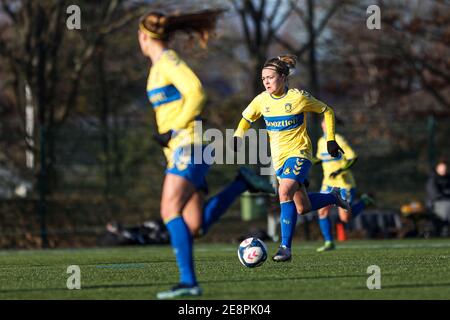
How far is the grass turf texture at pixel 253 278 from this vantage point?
779cm

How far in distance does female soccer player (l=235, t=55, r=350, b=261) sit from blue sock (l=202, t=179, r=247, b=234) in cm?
291

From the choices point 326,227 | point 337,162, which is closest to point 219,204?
point 326,227

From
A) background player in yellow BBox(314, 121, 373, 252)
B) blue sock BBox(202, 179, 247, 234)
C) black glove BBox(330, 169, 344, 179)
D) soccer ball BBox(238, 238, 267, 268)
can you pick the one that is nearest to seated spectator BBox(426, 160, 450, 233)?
background player in yellow BBox(314, 121, 373, 252)

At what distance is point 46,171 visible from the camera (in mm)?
20906

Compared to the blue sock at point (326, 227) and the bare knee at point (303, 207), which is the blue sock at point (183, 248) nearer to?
the bare knee at point (303, 207)

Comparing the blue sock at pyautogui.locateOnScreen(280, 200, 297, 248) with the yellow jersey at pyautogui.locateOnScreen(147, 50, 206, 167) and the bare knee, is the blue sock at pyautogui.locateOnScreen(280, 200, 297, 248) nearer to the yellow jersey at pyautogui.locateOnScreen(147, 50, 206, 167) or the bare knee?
the bare knee

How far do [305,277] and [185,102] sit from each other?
2469 mm

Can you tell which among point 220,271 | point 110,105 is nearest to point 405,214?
point 220,271

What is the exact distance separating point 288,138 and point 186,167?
3948mm

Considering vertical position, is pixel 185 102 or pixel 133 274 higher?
pixel 185 102

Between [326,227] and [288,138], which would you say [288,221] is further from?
[326,227]

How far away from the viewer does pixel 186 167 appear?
7.56 m

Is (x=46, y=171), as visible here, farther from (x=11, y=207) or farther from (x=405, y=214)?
(x=405, y=214)

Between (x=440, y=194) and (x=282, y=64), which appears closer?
(x=282, y=64)
